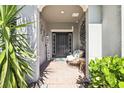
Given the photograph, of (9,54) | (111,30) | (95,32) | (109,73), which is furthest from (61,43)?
(109,73)

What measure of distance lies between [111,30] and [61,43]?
11.1 metres

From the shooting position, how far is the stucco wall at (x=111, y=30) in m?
→ 4.66

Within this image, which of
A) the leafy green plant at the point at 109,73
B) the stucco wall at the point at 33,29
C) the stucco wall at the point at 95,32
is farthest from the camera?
the stucco wall at the point at 95,32

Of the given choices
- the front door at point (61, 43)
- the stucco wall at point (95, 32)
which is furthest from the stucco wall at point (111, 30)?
the front door at point (61, 43)

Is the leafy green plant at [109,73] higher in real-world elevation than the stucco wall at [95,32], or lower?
lower

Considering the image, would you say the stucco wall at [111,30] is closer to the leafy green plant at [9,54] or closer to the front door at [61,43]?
the leafy green plant at [9,54]

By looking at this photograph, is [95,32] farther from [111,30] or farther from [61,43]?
[61,43]

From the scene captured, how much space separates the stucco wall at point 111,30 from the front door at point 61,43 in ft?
33.2

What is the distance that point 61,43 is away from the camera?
16.2 metres
